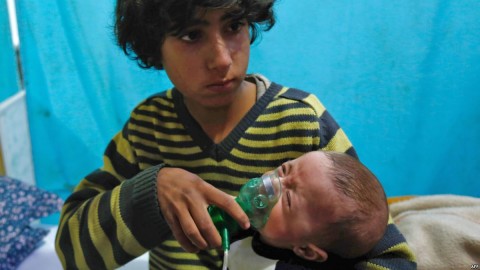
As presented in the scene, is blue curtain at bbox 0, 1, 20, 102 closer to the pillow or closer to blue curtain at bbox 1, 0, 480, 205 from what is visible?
blue curtain at bbox 1, 0, 480, 205

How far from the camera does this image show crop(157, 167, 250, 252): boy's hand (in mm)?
790

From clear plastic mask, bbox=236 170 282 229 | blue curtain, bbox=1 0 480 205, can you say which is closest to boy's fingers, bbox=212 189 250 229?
clear plastic mask, bbox=236 170 282 229

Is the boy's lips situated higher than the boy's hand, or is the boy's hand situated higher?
the boy's lips

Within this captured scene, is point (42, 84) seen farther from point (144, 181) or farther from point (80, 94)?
point (144, 181)

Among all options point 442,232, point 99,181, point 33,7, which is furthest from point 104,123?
point 442,232

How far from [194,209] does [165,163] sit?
1.15 feet

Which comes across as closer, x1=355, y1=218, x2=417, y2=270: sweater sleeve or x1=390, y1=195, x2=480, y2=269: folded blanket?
x1=355, y1=218, x2=417, y2=270: sweater sleeve

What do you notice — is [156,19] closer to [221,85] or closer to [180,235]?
[221,85]

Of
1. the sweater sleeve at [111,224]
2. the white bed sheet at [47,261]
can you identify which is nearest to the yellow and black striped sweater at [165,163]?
the sweater sleeve at [111,224]

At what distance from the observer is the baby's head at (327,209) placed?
92cm

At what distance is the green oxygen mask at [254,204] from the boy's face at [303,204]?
0.09 ft

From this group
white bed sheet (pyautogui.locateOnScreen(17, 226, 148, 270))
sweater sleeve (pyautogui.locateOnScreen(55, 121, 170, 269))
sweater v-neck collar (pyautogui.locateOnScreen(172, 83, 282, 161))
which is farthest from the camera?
white bed sheet (pyautogui.locateOnScreen(17, 226, 148, 270))

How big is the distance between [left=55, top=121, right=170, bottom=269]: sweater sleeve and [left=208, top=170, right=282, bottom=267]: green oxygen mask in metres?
0.12

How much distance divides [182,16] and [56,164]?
153cm
